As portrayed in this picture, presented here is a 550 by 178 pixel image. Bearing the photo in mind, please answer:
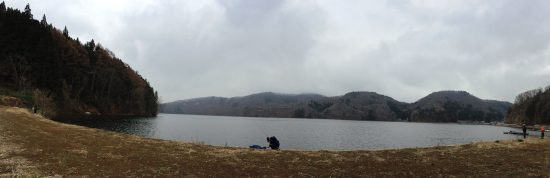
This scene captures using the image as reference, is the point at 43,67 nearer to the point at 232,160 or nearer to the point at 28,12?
the point at 28,12

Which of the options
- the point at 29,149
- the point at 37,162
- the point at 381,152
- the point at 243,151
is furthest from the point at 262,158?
the point at 29,149

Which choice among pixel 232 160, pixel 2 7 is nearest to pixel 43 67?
pixel 2 7

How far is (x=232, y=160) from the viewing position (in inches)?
1088

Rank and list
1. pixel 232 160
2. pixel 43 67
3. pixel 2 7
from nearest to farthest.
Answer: pixel 232 160 < pixel 43 67 < pixel 2 7

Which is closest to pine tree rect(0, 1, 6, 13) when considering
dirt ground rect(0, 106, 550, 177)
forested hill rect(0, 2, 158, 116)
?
forested hill rect(0, 2, 158, 116)

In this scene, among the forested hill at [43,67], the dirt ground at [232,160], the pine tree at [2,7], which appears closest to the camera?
the dirt ground at [232,160]

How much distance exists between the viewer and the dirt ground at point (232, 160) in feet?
77.9

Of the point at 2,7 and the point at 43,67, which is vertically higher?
the point at 2,7

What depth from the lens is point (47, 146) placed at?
1156 inches

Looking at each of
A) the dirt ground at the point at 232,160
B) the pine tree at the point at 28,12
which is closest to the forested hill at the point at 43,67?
the pine tree at the point at 28,12

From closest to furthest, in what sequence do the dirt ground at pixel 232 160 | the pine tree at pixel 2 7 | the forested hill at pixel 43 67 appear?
1. the dirt ground at pixel 232 160
2. the forested hill at pixel 43 67
3. the pine tree at pixel 2 7

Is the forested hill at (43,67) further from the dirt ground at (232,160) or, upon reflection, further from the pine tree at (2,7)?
the dirt ground at (232,160)

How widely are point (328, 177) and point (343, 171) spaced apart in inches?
73.2

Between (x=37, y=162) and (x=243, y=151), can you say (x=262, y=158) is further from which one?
(x=37, y=162)
